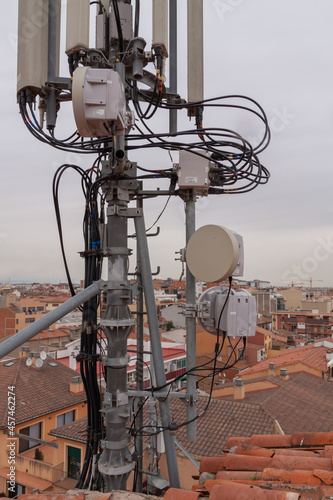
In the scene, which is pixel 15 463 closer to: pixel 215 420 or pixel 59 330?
pixel 215 420

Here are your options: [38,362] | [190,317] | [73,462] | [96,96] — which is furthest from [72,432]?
[96,96]

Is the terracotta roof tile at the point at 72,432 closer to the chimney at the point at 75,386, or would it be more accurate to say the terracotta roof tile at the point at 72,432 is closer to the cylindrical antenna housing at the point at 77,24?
the chimney at the point at 75,386

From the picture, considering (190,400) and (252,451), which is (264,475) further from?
(190,400)

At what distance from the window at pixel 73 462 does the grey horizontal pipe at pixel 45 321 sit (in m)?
12.4

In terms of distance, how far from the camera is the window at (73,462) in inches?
552

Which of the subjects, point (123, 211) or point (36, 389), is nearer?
point (123, 211)

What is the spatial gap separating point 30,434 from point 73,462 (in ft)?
7.90

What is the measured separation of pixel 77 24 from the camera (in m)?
3.66

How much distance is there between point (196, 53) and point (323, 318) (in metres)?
57.9

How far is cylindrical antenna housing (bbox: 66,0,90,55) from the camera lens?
3650mm

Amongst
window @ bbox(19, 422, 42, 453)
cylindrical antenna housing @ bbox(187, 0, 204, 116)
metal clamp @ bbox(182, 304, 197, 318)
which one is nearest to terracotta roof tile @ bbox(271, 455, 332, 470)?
metal clamp @ bbox(182, 304, 197, 318)

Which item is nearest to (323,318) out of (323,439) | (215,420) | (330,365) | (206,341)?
(206,341)

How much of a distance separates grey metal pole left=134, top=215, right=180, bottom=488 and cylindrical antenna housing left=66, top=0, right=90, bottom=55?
1669mm

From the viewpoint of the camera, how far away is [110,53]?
3824 millimetres
